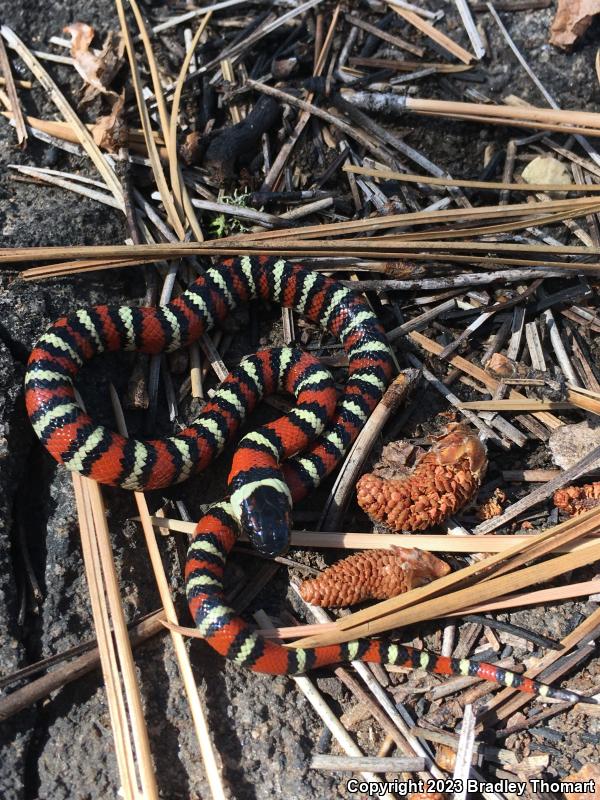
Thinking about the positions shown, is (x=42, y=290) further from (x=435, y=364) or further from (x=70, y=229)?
(x=435, y=364)

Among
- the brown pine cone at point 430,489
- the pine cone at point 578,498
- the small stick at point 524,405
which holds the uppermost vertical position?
the small stick at point 524,405

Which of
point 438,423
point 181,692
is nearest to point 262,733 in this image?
point 181,692

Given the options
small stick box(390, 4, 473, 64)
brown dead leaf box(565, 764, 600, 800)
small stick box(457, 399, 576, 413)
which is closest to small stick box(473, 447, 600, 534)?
small stick box(457, 399, 576, 413)

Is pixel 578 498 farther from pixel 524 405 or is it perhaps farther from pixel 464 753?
pixel 464 753

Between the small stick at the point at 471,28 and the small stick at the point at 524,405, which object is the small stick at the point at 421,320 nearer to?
the small stick at the point at 524,405

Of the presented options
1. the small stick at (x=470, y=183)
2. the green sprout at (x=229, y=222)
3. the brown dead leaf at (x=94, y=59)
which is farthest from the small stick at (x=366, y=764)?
the brown dead leaf at (x=94, y=59)

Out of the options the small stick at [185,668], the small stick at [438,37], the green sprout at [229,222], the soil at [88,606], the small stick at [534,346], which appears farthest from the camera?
the small stick at [438,37]

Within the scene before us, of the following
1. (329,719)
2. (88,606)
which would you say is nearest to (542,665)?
(329,719)
